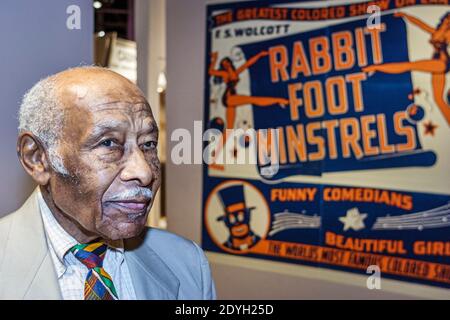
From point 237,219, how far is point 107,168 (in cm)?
283

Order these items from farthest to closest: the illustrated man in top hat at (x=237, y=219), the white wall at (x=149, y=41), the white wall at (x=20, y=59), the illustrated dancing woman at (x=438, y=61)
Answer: the white wall at (x=149, y=41) → the illustrated man in top hat at (x=237, y=219) → the illustrated dancing woman at (x=438, y=61) → the white wall at (x=20, y=59)

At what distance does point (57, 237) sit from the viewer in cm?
106

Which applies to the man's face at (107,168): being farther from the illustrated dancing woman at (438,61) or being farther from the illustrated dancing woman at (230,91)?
the illustrated dancing woman at (230,91)

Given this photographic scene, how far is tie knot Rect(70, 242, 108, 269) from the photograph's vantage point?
1069 millimetres

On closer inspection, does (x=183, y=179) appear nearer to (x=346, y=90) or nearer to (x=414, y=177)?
(x=346, y=90)

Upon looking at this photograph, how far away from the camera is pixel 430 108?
2973 millimetres

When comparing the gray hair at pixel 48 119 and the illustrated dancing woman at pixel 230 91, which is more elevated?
the illustrated dancing woman at pixel 230 91

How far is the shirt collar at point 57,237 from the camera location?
3.41 ft

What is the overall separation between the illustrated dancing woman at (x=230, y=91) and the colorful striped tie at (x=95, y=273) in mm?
2588

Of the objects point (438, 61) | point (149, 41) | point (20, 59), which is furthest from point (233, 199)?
point (20, 59)

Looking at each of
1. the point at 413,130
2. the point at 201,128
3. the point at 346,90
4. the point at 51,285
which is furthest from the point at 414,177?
the point at 51,285

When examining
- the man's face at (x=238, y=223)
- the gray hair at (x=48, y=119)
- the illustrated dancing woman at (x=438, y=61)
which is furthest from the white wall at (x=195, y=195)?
the gray hair at (x=48, y=119)

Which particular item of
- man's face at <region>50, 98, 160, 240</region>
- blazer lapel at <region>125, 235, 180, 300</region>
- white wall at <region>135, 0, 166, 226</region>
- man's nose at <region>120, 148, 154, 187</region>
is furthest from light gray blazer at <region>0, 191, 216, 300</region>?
white wall at <region>135, 0, 166, 226</region>
